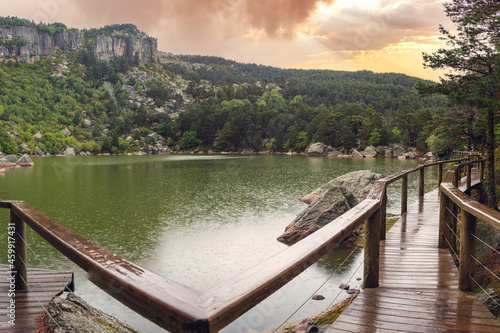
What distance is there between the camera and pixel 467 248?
157 inches

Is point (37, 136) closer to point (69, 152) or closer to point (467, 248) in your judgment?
point (69, 152)

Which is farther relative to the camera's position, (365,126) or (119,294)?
(365,126)

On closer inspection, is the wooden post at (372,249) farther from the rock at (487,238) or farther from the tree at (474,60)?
the tree at (474,60)

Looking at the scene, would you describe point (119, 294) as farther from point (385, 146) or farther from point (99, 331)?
point (385, 146)

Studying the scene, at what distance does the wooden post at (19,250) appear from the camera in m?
4.16

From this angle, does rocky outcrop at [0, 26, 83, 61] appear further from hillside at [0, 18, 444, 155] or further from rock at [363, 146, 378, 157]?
rock at [363, 146, 378, 157]

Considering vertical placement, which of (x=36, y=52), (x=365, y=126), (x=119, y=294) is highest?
(x=36, y=52)

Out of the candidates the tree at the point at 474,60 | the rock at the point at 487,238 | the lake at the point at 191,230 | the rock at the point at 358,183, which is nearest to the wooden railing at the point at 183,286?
the lake at the point at 191,230

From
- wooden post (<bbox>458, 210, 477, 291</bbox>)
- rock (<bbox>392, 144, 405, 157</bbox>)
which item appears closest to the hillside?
rock (<bbox>392, 144, 405, 157</bbox>)

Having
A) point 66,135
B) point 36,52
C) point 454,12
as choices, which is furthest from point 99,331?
point 36,52

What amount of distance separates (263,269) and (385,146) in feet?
253

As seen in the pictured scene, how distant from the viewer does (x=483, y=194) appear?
15.9 meters

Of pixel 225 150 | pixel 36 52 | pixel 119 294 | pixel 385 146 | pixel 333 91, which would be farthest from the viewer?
pixel 36 52

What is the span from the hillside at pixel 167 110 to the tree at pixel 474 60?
125 ft
